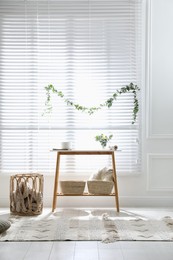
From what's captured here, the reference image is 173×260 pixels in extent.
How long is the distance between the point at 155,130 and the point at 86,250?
8.36 feet

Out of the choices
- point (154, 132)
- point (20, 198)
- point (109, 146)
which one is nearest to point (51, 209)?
point (20, 198)

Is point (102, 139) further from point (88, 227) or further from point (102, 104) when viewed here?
point (88, 227)

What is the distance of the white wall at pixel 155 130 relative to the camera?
5.91 m

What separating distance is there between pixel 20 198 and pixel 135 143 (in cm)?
156

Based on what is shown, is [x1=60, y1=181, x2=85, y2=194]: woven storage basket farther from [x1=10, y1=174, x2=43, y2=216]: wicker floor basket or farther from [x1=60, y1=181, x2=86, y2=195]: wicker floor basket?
[x1=10, y1=174, x2=43, y2=216]: wicker floor basket

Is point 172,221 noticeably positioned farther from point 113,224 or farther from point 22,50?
point 22,50

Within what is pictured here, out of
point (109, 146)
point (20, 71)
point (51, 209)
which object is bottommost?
point (51, 209)

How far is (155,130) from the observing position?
5918mm

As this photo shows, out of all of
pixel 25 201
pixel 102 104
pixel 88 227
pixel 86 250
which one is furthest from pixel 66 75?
pixel 86 250

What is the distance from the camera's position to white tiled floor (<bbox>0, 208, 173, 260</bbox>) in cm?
347

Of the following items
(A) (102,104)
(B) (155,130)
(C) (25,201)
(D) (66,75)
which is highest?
(D) (66,75)

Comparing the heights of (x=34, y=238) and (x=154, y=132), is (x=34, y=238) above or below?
below

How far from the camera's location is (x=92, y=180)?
17.9 feet

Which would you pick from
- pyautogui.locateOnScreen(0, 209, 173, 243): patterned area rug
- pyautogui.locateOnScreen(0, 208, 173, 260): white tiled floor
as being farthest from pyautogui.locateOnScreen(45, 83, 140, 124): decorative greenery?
pyautogui.locateOnScreen(0, 208, 173, 260): white tiled floor
